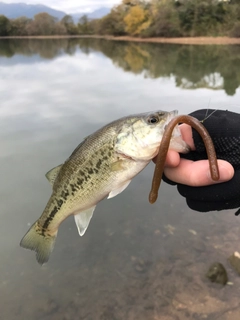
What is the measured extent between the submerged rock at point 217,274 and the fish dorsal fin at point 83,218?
13.8 feet

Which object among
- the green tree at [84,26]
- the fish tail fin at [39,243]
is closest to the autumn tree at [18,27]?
the green tree at [84,26]

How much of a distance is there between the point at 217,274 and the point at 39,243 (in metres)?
4.35

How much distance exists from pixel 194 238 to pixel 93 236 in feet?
8.08

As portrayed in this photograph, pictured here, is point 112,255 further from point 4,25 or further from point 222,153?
point 4,25

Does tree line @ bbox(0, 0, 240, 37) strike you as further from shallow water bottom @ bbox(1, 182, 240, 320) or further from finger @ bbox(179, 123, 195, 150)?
finger @ bbox(179, 123, 195, 150)

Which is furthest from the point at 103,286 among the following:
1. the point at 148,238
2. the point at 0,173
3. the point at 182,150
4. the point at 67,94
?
the point at 67,94

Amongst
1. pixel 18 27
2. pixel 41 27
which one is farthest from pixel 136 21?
pixel 18 27

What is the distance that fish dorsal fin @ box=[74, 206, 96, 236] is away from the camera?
3.36 meters

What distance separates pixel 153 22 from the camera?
290 feet

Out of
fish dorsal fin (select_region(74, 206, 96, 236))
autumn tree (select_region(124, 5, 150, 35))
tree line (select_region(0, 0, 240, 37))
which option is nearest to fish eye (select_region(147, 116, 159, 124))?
fish dorsal fin (select_region(74, 206, 96, 236))

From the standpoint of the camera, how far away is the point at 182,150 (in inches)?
110

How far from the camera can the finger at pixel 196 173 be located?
8.57 feet

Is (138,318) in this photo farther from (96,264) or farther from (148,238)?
(148,238)

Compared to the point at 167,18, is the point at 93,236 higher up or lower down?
lower down
